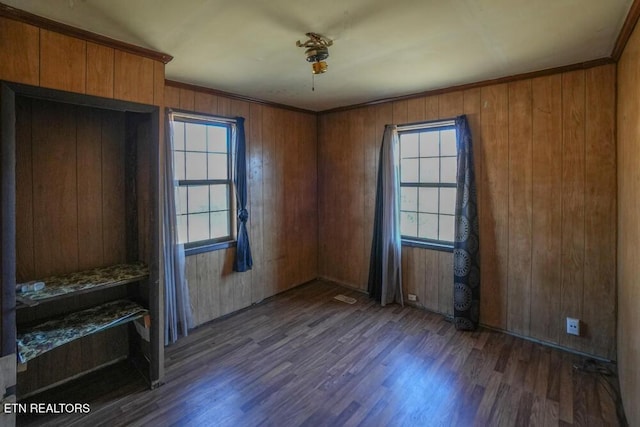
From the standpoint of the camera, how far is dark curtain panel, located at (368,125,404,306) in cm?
373

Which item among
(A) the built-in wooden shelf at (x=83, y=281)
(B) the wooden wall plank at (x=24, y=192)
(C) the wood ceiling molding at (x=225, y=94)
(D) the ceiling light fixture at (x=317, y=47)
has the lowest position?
(A) the built-in wooden shelf at (x=83, y=281)

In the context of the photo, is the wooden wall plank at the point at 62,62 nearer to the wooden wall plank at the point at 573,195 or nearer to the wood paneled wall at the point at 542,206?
the wood paneled wall at the point at 542,206

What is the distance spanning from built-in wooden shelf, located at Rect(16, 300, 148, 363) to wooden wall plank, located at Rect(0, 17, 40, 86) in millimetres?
1519

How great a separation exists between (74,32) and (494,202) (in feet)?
11.7

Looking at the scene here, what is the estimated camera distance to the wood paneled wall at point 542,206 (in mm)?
2564

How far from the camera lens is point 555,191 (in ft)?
9.05

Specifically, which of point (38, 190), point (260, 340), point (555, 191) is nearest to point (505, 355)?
point (555, 191)

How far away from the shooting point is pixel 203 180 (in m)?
3.38

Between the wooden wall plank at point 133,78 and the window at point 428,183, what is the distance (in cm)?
264

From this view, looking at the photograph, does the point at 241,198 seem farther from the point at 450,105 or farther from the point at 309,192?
the point at 450,105

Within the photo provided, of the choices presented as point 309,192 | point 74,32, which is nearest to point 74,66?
point 74,32

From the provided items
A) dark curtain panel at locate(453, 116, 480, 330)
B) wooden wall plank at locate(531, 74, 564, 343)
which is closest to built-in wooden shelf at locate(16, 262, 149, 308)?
dark curtain panel at locate(453, 116, 480, 330)

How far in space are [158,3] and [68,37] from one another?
692 millimetres

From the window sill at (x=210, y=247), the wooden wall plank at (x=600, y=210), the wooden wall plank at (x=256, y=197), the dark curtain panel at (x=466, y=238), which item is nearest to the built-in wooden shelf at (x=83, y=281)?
the window sill at (x=210, y=247)
